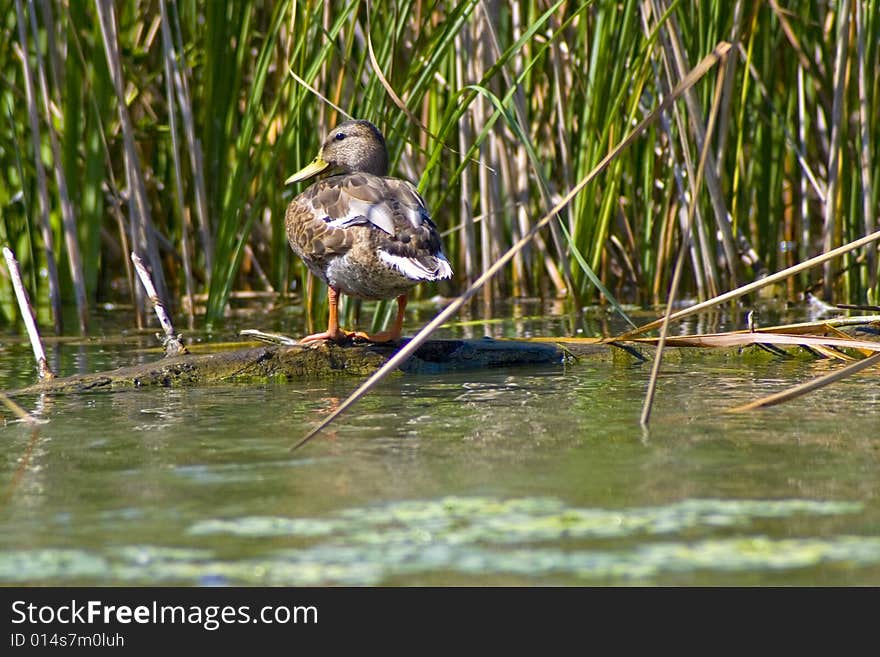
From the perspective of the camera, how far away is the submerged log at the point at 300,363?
416cm

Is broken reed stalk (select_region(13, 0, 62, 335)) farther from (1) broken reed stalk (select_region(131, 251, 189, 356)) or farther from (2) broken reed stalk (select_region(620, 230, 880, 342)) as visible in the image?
(2) broken reed stalk (select_region(620, 230, 880, 342))

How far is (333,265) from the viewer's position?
15.6 feet

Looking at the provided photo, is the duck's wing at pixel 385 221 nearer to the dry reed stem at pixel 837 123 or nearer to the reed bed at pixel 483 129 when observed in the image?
the reed bed at pixel 483 129

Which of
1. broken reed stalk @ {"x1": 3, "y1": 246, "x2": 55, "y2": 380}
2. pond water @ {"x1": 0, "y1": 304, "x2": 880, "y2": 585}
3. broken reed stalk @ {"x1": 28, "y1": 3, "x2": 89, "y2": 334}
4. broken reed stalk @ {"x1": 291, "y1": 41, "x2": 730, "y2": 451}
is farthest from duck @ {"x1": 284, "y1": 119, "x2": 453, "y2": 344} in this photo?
broken reed stalk @ {"x1": 28, "y1": 3, "x2": 89, "y2": 334}

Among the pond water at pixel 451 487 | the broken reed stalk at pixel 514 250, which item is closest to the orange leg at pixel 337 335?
the pond water at pixel 451 487

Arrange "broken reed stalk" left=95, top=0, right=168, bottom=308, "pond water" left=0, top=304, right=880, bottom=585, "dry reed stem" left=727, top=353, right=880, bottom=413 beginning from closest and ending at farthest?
1. "pond water" left=0, top=304, right=880, bottom=585
2. "dry reed stem" left=727, top=353, right=880, bottom=413
3. "broken reed stalk" left=95, top=0, right=168, bottom=308

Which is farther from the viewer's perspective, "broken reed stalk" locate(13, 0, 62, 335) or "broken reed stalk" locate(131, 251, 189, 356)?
"broken reed stalk" locate(13, 0, 62, 335)

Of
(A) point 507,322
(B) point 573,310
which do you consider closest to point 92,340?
(A) point 507,322

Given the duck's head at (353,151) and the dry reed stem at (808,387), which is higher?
the duck's head at (353,151)

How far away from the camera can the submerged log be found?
4164mm

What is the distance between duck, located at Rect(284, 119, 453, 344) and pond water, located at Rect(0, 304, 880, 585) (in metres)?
0.52

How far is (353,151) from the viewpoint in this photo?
535 centimetres

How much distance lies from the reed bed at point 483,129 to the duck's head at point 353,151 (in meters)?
0.07

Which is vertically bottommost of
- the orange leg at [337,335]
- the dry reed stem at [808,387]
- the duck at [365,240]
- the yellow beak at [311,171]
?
the dry reed stem at [808,387]
